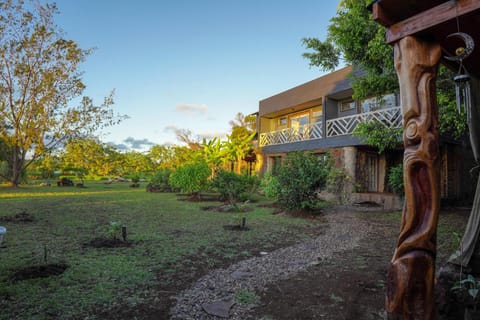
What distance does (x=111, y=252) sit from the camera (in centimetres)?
419

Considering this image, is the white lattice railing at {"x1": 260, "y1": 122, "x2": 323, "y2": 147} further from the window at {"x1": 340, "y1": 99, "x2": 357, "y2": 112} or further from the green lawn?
the green lawn

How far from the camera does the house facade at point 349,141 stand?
35.7 feet

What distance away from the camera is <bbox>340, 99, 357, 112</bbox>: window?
13.5m

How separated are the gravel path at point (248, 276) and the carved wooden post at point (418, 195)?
53.9 inches

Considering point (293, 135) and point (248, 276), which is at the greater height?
point (293, 135)

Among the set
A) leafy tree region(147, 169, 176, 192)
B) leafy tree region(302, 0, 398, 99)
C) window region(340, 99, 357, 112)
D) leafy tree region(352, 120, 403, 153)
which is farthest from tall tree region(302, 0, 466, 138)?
leafy tree region(147, 169, 176, 192)

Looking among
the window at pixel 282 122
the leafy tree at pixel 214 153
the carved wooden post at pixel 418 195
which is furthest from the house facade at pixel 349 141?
the carved wooden post at pixel 418 195

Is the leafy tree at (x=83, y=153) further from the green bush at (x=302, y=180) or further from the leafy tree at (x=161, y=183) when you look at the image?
the green bush at (x=302, y=180)

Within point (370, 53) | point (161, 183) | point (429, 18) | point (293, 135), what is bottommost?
point (161, 183)

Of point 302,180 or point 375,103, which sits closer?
point 302,180

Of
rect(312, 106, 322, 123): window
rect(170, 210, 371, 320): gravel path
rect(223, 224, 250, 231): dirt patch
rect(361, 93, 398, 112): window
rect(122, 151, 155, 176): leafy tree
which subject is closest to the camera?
rect(170, 210, 371, 320): gravel path

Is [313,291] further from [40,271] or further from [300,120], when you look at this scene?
[300,120]

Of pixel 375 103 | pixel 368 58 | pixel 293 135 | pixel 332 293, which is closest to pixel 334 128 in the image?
pixel 375 103

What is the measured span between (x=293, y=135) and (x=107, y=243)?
11840mm
